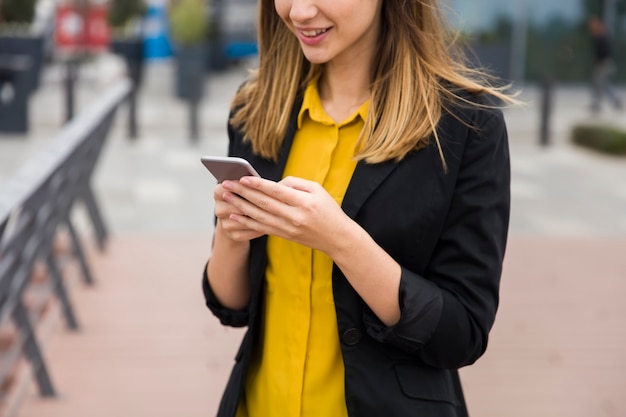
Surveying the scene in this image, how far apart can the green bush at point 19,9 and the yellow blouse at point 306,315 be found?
17206 millimetres

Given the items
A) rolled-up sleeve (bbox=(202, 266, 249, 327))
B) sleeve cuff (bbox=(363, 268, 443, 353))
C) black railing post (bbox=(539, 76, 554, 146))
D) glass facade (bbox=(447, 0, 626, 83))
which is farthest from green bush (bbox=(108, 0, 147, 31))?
sleeve cuff (bbox=(363, 268, 443, 353))

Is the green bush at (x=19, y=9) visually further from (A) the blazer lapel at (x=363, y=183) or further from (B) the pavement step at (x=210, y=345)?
(A) the blazer lapel at (x=363, y=183)

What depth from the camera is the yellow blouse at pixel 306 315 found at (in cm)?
203

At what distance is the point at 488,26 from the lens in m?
20.1

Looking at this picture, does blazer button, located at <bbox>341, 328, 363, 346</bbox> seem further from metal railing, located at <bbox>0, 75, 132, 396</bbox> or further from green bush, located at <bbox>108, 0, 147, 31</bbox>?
green bush, located at <bbox>108, 0, 147, 31</bbox>

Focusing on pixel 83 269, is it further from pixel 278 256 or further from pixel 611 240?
pixel 278 256

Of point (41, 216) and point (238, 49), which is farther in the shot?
point (238, 49)

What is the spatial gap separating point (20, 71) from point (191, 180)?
4167mm

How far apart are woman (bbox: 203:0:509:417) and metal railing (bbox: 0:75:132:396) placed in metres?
1.58

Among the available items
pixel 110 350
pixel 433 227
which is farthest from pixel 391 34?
pixel 110 350

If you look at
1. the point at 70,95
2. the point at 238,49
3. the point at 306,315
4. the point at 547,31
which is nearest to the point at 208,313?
the point at 306,315

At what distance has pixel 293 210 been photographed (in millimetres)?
1817

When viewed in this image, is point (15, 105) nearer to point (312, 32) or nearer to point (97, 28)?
point (97, 28)

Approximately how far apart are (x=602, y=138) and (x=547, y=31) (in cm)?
754
